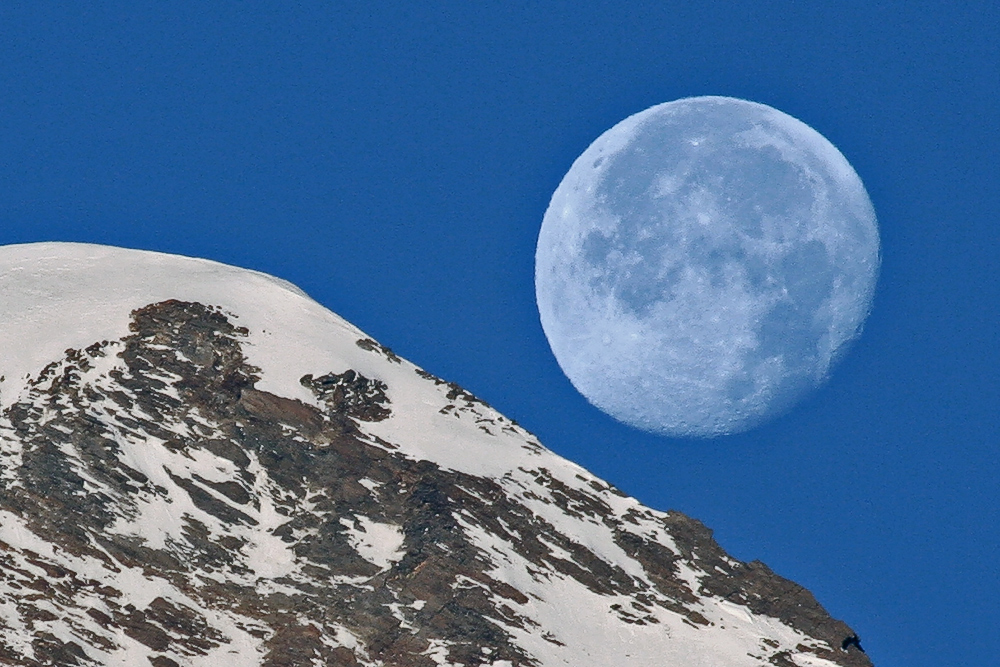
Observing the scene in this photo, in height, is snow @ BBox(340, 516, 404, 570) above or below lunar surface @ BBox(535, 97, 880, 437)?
below

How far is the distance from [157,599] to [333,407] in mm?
27561

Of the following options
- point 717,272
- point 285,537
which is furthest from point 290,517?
point 717,272

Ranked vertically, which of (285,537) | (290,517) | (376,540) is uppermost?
(376,540)

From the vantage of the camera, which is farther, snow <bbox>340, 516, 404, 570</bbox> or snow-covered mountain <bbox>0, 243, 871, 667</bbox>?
snow <bbox>340, 516, 404, 570</bbox>

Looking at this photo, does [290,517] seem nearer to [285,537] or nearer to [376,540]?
[285,537]

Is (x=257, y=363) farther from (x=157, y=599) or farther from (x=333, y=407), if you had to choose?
(x=157, y=599)

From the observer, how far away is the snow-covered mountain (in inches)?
6117

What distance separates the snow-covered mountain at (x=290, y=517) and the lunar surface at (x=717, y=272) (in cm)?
2019

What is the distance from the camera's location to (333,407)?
17575 cm

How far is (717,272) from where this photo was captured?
15038cm

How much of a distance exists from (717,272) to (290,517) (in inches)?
1675

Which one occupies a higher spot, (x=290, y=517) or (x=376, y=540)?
(x=376, y=540)

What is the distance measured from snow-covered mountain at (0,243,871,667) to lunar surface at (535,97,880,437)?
795 inches

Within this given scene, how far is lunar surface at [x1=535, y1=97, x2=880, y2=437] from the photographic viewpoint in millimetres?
149875
